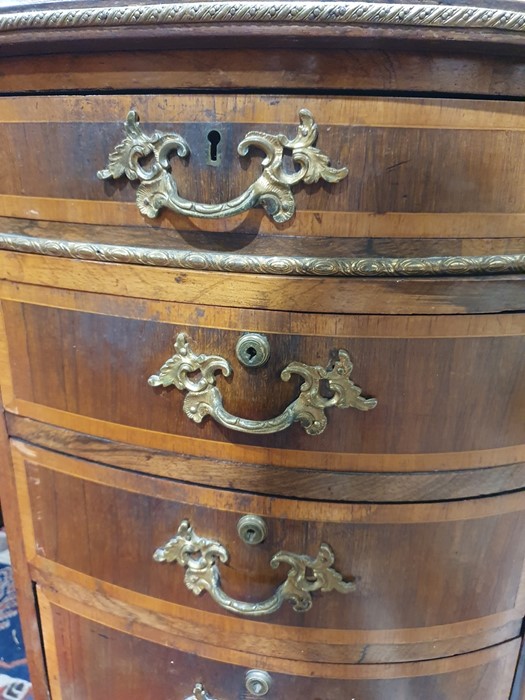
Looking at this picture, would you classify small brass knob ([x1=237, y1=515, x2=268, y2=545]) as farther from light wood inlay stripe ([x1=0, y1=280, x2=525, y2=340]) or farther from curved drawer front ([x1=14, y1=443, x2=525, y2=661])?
light wood inlay stripe ([x1=0, y1=280, x2=525, y2=340])

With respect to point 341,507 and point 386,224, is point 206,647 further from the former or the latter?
point 386,224

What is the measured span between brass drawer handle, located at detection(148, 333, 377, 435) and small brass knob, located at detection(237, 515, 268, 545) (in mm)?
Answer: 106

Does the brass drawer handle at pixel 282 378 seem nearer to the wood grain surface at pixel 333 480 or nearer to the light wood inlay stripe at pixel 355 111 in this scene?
the wood grain surface at pixel 333 480

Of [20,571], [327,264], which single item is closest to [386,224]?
[327,264]

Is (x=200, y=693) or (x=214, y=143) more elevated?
(x=214, y=143)

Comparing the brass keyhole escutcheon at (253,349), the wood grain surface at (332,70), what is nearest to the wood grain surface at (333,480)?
the brass keyhole escutcheon at (253,349)

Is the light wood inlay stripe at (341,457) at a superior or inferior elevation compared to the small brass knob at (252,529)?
superior

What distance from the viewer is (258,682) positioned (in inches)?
23.9

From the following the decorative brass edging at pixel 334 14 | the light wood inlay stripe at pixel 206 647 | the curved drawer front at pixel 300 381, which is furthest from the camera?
the light wood inlay stripe at pixel 206 647

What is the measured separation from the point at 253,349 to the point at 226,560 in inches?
9.3

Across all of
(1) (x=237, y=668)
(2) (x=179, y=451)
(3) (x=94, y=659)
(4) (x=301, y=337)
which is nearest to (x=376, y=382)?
(4) (x=301, y=337)

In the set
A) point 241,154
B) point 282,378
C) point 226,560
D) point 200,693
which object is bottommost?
point 200,693

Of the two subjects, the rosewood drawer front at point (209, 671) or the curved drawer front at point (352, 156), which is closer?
the curved drawer front at point (352, 156)

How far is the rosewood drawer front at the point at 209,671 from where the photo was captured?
1.97 ft
